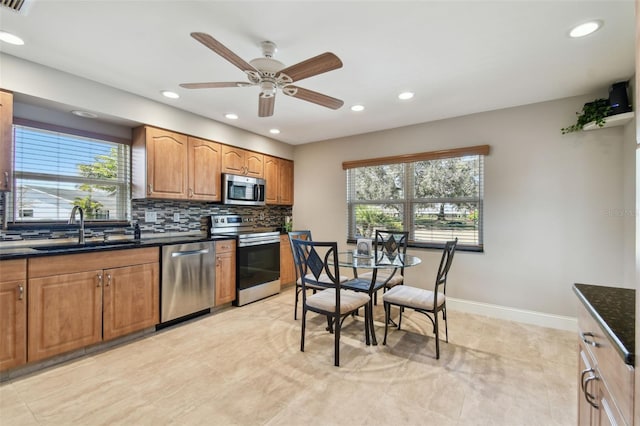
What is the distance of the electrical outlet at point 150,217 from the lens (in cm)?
340

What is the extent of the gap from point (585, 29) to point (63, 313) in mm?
4346

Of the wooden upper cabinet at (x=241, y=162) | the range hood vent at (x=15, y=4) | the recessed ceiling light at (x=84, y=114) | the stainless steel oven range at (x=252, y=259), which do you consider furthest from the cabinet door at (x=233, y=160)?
the range hood vent at (x=15, y=4)

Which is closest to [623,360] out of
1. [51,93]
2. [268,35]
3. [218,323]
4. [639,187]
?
[639,187]

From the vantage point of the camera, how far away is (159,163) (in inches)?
127

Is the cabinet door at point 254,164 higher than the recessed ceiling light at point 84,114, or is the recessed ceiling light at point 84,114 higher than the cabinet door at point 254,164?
the recessed ceiling light at point 84,114

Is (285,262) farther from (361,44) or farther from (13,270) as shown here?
(361,44)

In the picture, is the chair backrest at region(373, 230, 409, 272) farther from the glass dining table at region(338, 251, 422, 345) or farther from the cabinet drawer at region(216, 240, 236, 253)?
the cabinet drawer at region(216, 240, 236, 253)

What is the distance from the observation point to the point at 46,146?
2.73m

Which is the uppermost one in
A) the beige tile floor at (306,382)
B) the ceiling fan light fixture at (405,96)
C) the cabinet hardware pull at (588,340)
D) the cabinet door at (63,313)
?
the ceiling fan light fixture at (405,96)

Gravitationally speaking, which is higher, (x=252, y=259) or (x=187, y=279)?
(x=252, y=259)

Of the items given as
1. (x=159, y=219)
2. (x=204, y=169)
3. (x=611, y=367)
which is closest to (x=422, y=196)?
(x=204, y=169)

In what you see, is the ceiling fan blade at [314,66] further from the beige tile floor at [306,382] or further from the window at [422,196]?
the window at [422,196]

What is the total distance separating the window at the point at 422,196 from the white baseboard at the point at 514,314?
2.32 ft

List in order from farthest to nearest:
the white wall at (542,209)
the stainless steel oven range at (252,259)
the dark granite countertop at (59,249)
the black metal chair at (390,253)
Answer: the stainless steel oven range at (252,259) → the black metal chair at (390,253) → the white wall at (542,209) → the dark granite countertop at (59,249)
